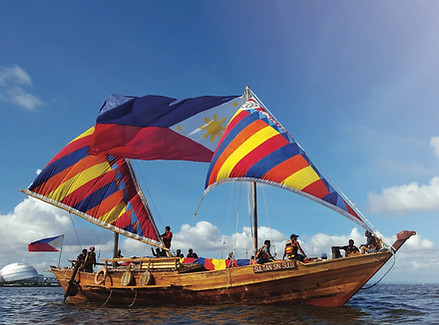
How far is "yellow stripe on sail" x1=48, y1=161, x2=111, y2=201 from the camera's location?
26.2 metres

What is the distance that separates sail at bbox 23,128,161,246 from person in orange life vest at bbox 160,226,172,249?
3.42ft

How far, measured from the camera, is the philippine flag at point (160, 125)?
2355cm

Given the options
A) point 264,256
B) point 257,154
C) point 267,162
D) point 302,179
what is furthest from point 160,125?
point 264,256

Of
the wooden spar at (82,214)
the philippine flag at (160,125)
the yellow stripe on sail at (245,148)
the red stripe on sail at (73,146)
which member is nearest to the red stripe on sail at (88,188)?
the wooden spar at (82,214)

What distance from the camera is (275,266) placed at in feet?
52.6

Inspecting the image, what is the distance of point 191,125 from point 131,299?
1135 centimetres

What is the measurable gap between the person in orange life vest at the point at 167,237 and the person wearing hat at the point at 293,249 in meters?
9.59

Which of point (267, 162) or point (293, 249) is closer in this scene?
point (293, 249)

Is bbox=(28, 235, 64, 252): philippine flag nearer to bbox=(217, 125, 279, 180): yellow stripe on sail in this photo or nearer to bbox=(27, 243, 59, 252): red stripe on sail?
bbox=(27, 243, 59, 252): red stripe on sail

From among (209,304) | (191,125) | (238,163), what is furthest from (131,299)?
(191,125)

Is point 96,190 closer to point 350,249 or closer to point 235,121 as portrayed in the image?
point 235,121

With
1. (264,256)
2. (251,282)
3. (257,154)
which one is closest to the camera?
(251,282)

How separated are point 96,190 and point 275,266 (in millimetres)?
15690

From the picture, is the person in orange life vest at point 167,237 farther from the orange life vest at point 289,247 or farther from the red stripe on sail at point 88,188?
the orange life vest at point 289,247
